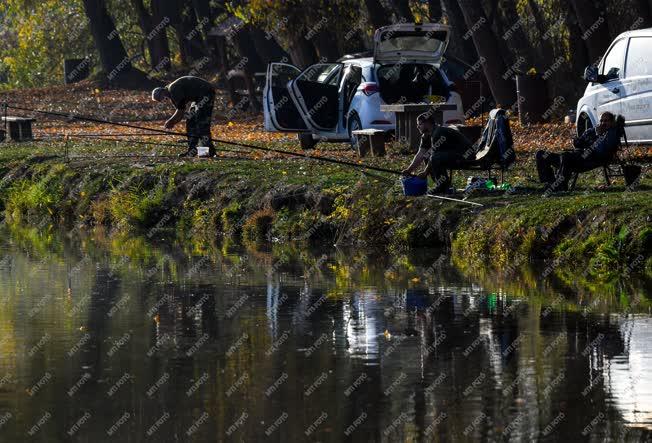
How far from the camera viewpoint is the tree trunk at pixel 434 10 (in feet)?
134

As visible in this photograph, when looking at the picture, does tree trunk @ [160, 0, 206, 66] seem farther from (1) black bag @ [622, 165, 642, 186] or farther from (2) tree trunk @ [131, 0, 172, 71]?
(1) black bag @ [622, 165, 642, 186]

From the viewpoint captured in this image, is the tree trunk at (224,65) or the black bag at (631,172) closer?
the black bag at (631,172)

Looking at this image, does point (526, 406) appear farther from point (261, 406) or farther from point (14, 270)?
point (14, 270)

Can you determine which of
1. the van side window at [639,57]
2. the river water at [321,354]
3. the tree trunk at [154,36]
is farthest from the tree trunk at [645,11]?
the tree trunk at [154,36]

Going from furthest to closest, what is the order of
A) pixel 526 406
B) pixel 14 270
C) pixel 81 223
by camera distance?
pixel 81 223 < pixel 14 270 < pixel 526 406

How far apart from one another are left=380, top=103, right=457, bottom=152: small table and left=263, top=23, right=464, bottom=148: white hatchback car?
817 millimetres

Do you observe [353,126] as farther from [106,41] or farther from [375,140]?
[106,41]

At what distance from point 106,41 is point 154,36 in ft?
5.93

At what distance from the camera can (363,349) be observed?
519 inches

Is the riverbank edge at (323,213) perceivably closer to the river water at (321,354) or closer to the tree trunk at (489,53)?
the river water at (321,354)

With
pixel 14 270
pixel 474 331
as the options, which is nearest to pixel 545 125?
pixel 14 270

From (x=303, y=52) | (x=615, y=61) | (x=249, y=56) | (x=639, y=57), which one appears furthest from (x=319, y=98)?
(x=249, y=56)

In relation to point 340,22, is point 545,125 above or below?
below

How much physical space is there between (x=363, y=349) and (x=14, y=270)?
25.5 ft
